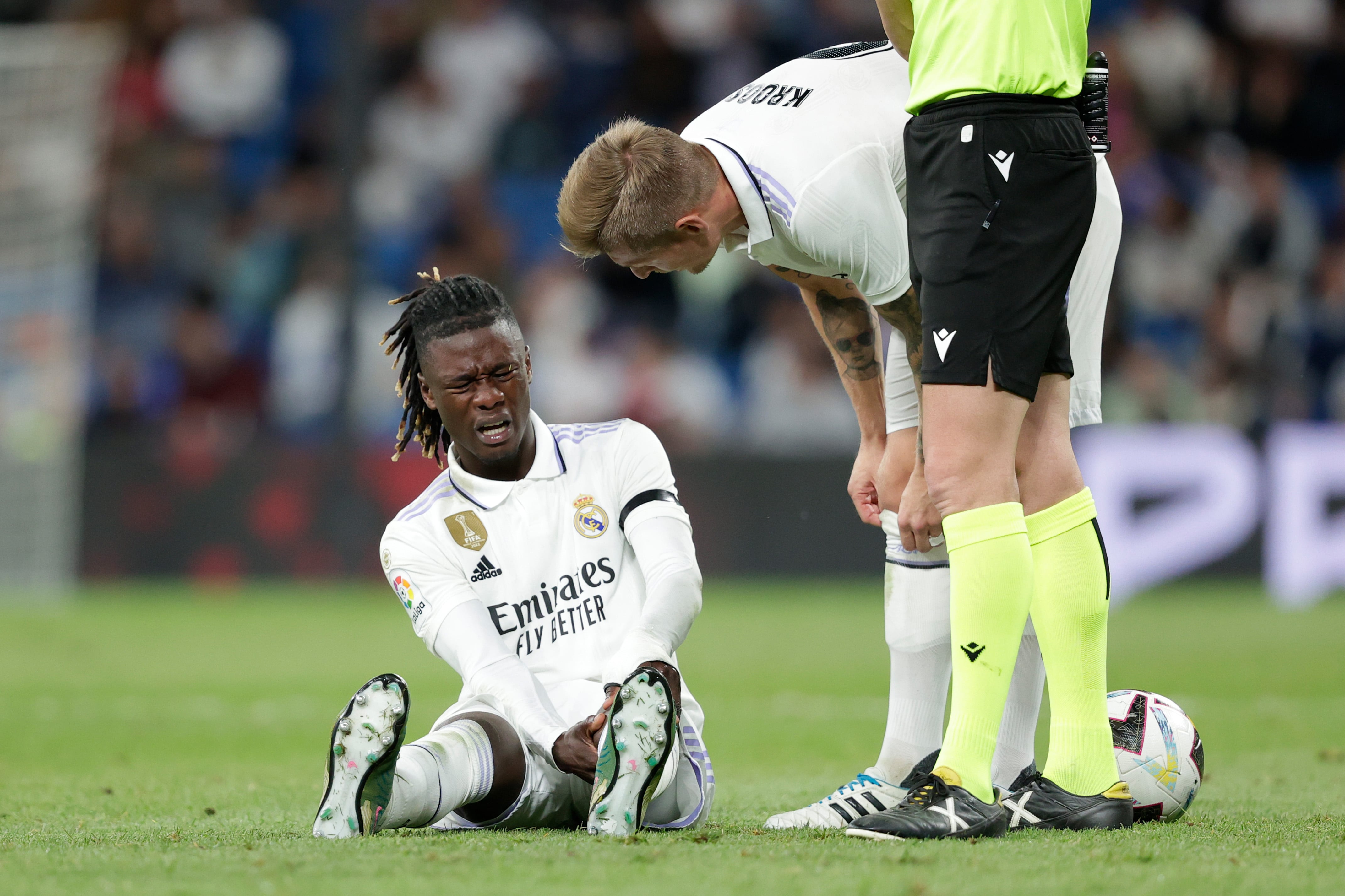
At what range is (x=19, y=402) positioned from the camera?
35.0ft

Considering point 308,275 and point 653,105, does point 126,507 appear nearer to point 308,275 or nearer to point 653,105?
point 308,275

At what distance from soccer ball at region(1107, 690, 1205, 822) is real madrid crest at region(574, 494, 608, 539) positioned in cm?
113

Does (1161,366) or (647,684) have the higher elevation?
(1161,366)

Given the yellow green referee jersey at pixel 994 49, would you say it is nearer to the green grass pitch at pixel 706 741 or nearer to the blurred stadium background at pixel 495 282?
the green grass pitch at pixel 706 741

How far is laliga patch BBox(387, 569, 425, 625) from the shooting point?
3447 mm

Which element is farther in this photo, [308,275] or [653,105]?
[653,105]

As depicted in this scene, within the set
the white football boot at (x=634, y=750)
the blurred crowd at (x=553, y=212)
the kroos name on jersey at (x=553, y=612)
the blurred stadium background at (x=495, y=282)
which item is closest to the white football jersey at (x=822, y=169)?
the kroos name on jersey at (x=553, y=612)

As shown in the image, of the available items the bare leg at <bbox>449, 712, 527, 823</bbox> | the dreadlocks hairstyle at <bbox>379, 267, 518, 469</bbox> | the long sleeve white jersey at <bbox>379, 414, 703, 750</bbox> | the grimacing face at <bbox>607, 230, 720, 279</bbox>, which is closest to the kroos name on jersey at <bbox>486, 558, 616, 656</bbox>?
the long sleeve white jersey at <bbox>379, 414, 703, 750</bbox>

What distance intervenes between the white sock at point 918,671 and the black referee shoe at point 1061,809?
37cm

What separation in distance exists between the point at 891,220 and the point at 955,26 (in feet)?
1.32

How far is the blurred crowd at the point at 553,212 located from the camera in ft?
38.4

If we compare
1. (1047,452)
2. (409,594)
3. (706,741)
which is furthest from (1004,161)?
(706,741)

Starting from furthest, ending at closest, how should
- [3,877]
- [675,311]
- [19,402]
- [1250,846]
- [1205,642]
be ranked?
[675,311] < [19,402] < [1205,642] < [1250,846] < [3,877]

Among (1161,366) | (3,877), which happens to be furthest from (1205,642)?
(3,877)
